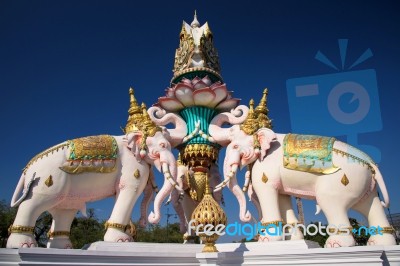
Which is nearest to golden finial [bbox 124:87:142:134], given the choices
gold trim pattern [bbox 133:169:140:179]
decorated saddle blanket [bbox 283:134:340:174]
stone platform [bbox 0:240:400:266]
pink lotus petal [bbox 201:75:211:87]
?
gold trim pattern [bbox 133:169:140:179]

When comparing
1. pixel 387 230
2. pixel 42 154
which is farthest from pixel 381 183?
pixel 42 154

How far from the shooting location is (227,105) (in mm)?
7301

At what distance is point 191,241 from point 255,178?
5.76 ft

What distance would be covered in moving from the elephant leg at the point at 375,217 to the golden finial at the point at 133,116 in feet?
12.3

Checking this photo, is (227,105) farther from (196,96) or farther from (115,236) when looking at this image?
(115,236)

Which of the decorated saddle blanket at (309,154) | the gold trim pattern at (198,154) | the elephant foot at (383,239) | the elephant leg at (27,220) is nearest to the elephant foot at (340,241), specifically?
the elephant foot at (383,239)

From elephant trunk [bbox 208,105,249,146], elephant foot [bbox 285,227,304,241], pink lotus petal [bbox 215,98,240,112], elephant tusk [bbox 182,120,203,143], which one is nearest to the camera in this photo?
elephant foot [bbox 285,227,304,241]

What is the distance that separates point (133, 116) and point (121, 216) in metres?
1.81

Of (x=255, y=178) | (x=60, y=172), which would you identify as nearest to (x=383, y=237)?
(x=255, y=178)

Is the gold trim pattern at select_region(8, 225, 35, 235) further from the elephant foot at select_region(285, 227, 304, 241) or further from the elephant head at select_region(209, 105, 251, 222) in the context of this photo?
the elephant foot at select_region(285, 227, 304, 241)

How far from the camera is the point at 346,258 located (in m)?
4.58

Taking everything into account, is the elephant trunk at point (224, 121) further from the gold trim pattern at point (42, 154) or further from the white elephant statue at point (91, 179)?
the gold trim pattern at point (42, 154)

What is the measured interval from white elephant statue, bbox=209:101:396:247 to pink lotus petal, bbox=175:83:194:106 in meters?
1.29

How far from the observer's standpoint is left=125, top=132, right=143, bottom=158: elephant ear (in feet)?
19.9
